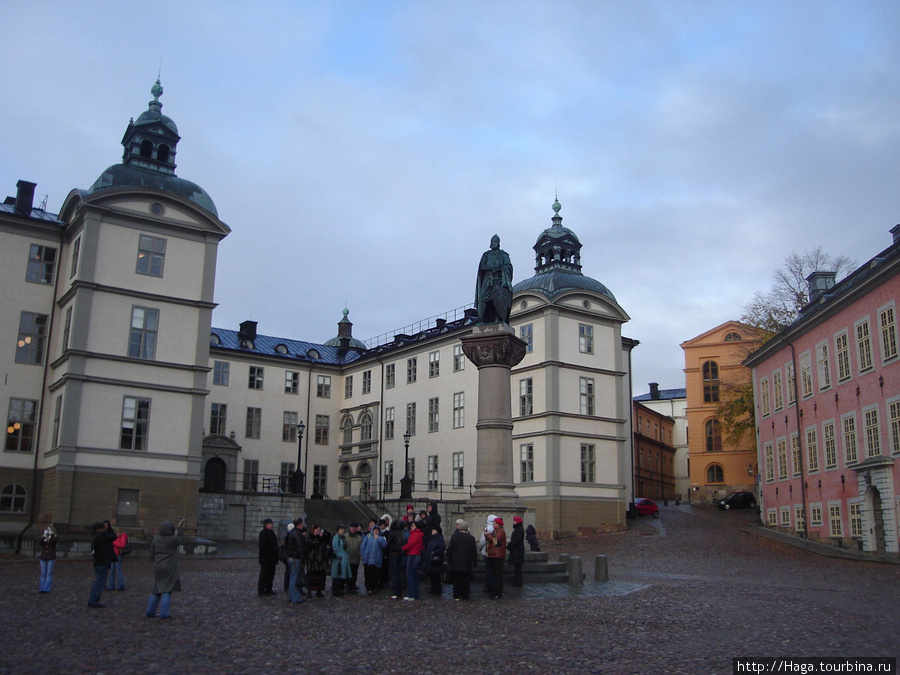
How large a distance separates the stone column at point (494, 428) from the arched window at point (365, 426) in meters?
35.8

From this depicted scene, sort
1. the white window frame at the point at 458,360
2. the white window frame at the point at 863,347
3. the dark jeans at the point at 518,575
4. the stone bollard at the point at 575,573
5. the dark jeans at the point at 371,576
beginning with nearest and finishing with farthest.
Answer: the dark jeans at the point at 371,576 → the dark jeans at the point at 518,575 → the stone bollard at the point at 575,573 → the white window frame at the point at 863,347 → the white window frame at the point at 458,360

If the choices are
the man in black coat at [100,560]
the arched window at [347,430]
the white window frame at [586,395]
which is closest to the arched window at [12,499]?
the man in black coat at [100,560]

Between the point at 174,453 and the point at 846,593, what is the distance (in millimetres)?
26533

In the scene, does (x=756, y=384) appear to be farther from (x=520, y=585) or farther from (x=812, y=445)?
(x=520, y=585)

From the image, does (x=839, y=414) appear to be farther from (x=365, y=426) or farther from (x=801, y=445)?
(x=365, y=426)

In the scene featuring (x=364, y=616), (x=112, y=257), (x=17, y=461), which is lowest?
(x=364, y=616)

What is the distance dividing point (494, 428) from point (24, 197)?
28.8 m

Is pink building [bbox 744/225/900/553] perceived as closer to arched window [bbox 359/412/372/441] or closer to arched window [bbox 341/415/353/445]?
arched window [bbox 359/412/372/441]

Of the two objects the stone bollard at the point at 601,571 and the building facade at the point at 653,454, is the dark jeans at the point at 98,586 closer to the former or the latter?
the stone bollard at the point at 601,571

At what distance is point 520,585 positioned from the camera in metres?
19.1

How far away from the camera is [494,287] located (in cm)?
2230

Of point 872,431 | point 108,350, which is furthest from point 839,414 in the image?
point 108,350

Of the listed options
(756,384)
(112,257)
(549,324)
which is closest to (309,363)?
(549,324)

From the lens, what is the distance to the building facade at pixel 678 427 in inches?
3696
